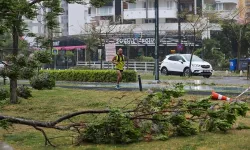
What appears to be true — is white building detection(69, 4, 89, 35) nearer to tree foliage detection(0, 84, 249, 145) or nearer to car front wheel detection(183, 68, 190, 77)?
car front wheel detection(183, 68, 190, 77)

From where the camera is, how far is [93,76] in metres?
25.6

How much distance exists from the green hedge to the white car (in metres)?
6.94

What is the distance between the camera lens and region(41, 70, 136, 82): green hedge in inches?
962

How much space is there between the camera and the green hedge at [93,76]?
2444 centimetres

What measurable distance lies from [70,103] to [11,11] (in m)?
5.37

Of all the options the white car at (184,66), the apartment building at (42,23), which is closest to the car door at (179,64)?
the white car at (184,66)

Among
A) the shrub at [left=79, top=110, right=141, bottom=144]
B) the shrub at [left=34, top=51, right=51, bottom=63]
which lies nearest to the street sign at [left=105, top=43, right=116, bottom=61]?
the shrub at [left=34, top=51, right=51, bottom=63]

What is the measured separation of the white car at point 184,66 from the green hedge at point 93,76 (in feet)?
22.8

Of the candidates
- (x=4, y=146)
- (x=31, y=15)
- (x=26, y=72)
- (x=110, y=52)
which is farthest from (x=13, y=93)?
(x=110, y=52)

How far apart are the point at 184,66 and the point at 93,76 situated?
7722mm

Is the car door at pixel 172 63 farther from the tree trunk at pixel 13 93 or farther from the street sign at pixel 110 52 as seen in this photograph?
the tree trunk at pixel 13 93

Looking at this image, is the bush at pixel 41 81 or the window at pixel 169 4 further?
the window at pixel 169 4

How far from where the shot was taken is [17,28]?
1268 centimetres

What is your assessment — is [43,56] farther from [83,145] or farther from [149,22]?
[149,22]
